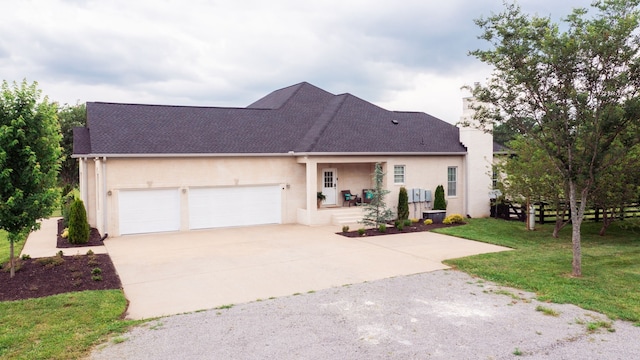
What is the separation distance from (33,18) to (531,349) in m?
16.6

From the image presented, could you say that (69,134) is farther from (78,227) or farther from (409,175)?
(409,175)

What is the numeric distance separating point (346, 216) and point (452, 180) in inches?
257

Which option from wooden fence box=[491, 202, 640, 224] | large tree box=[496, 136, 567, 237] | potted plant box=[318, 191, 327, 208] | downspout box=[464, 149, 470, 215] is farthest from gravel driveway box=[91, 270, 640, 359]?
downspout box=[464, 149, 470, 215]

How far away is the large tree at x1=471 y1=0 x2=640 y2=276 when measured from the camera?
29.8ft

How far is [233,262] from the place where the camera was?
463 inches

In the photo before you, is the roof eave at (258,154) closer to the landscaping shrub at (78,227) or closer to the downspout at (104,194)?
the downspout at (104,194)

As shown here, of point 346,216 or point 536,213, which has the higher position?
point 346,216

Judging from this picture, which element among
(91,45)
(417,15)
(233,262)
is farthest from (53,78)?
(417,15)

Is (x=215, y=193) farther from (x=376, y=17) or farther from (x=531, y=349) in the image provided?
(x=531, y=349)

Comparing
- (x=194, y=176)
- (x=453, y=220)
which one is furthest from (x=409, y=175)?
(x=194, y=176)

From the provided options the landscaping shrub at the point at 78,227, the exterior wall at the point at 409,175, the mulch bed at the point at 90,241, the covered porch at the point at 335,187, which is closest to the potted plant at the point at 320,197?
the covered porch at the point at 335,187

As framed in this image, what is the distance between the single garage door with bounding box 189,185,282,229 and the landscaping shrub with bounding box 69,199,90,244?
12.8 ft

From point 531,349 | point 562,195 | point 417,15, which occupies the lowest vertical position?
point 531,349

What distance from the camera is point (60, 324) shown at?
6855mm
